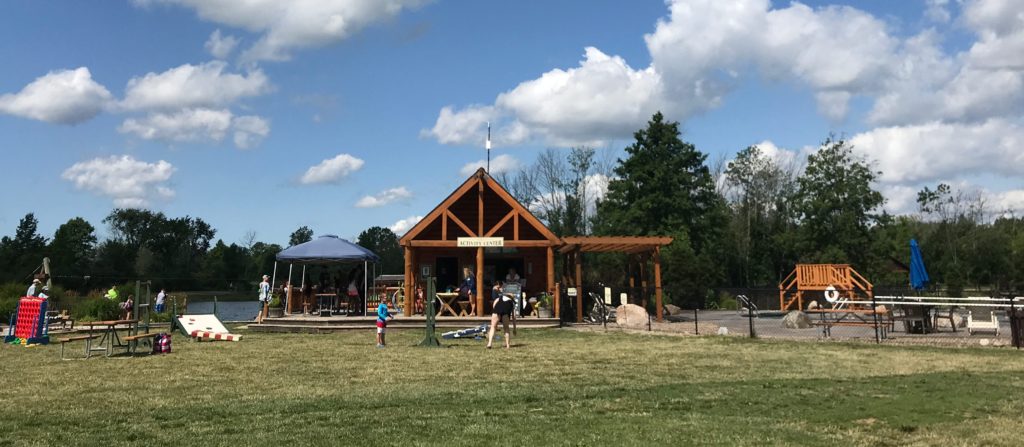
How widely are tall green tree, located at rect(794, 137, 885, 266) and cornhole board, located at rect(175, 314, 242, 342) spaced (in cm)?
3943

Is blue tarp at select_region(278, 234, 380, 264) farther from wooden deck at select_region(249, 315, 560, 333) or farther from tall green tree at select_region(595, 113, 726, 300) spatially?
tall green tree at select_region(595, 113, 726, 300)

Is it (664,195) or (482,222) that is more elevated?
(664,195)

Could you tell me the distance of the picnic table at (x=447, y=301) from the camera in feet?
71.3

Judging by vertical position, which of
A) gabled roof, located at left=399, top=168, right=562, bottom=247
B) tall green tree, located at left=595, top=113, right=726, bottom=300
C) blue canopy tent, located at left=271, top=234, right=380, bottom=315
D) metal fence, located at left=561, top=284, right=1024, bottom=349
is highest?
tall green tree, located at left=595, top=113, right=726, bottom=300

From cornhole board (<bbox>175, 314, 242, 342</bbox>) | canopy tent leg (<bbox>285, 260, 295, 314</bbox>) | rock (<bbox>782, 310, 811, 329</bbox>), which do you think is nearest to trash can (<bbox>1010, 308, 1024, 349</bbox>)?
rock (<bbox>782, 310, 811, 329</bbox>)

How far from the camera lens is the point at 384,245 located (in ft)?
430

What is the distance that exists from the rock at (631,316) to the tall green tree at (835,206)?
29.2 m

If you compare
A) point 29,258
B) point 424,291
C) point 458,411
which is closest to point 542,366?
point 458,411

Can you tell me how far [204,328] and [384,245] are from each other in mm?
114385

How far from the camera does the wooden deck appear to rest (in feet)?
67.5

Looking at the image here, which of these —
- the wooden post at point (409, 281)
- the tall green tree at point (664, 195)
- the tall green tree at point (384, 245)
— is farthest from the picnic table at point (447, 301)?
the tall green tree at point (384, 245)

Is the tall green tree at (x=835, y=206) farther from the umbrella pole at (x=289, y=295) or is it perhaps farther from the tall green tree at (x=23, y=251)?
the tall green tree at (x=23, y=251)

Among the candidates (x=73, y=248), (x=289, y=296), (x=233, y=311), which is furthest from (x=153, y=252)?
(x=289, y=296)

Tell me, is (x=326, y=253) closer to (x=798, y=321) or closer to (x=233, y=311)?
(x=798, y=321)
